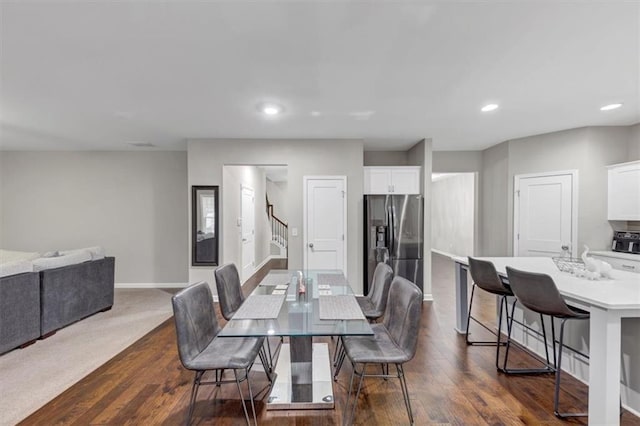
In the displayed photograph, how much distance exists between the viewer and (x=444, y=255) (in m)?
9.64

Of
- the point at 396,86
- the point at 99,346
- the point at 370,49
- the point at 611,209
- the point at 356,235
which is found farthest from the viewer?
the point at 356,235

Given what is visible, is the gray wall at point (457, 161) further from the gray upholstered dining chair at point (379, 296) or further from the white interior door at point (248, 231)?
the white interior door at point (248, 231)

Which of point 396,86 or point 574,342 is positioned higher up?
point 396,86

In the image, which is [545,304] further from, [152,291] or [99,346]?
[152,291]

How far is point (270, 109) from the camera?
3.29 meters

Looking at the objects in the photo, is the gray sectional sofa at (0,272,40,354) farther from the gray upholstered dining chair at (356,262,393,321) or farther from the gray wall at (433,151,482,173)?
the gray wall at (433,151,482,173)

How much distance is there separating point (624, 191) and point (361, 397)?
4453 mm

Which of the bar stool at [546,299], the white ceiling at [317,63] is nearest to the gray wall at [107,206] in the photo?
the white ceiling at [317,63]

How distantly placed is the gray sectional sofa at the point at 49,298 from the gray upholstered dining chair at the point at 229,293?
7.12 feet

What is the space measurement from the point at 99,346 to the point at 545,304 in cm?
416

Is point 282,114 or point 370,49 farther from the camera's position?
point 282,114

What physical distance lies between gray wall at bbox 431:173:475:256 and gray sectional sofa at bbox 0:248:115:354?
8.00 m

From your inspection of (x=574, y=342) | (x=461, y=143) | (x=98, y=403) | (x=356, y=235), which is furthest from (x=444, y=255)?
(x=98, y=403)

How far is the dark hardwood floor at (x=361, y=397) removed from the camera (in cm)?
197
